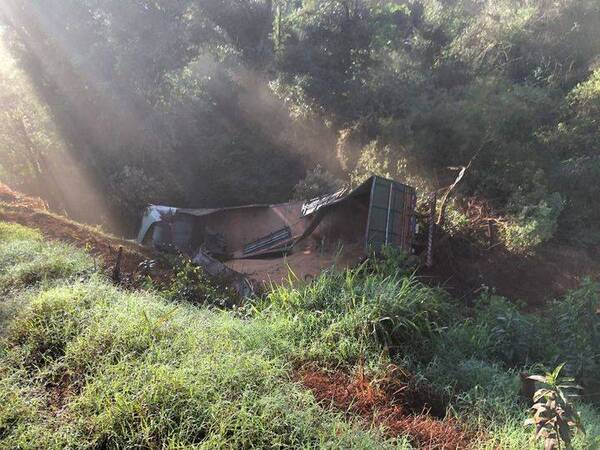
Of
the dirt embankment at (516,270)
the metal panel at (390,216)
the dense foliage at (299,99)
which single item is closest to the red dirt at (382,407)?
the metal panel at (390,216)

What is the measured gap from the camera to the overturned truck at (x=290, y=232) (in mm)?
9250

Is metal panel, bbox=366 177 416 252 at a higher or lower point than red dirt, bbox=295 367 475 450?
higher

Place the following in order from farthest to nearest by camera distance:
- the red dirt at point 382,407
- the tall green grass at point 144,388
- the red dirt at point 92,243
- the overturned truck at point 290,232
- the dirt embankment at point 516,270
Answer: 1. the dirt embankment at point 516,270
2. the overturned truck at point 290,232
3. the red dirt at point 92,243
4. the red dirt at point 382,407
5. the tall green grass at point 144,388

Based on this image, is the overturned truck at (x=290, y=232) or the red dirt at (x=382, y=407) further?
the overturned truck at (x=290, y=232)

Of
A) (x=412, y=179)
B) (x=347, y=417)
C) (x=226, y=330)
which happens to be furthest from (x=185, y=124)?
(x=347, y=417)

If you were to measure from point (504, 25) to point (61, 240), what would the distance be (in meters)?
14.8

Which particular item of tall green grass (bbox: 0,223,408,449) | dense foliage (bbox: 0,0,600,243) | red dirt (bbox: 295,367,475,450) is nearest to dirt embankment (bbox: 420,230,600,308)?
dense foliage (bbox: 0,0,600,243)

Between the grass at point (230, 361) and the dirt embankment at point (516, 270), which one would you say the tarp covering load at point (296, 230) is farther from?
the grass at point (230, 361)

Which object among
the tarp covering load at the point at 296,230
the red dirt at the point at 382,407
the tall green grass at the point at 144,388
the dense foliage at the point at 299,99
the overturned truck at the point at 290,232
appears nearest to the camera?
the tall green grass at the point at 144,388

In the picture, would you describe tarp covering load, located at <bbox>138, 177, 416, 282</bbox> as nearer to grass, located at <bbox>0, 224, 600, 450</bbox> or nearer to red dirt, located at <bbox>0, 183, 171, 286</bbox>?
red dirt, located at <bbox>0, 183, 171, 286</bbox>

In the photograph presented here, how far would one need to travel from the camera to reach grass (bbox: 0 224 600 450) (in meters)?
2.46

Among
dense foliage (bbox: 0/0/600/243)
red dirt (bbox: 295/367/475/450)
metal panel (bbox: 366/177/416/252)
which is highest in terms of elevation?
dense foliage (bbox: 0/0/600/243)

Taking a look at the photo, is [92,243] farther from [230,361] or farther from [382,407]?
[382,407]

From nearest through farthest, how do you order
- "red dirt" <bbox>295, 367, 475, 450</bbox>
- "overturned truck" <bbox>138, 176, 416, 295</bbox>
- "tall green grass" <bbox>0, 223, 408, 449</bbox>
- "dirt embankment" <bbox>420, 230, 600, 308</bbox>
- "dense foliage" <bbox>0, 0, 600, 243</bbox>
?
"tall green grass" <bbox>0, 223, 408, 449</bbox> → "red dirt" <bbox>295, 367, 475, 450</bbox> → "overturned truck" <bbox>138, 176, 416, 295</bbox> → "dirt embankment" <bbox>420, 230, 600, 308</bbox> → "dense foliage" <bbox>0, 0, 600, 243</bbox>
